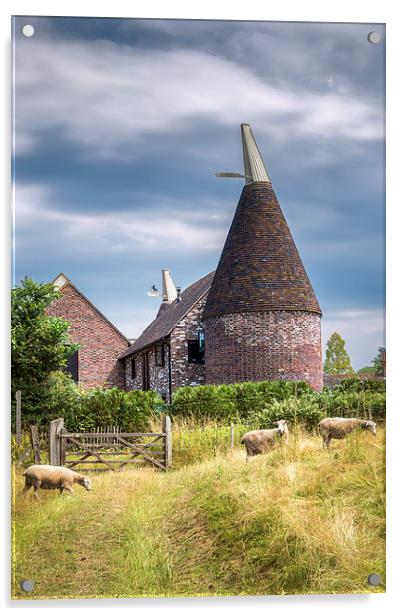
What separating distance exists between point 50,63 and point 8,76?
0.32 m

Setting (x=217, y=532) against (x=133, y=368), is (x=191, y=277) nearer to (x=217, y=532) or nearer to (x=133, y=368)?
(x=133, y=368)

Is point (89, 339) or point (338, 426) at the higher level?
point (89, 339)

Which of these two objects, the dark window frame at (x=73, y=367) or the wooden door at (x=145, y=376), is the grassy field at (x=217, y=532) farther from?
the wooden door at (x=145, y=376)

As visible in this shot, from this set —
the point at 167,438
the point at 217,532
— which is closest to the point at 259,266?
the point at 167,438

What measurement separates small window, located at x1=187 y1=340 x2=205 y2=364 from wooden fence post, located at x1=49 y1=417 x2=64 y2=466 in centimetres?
207

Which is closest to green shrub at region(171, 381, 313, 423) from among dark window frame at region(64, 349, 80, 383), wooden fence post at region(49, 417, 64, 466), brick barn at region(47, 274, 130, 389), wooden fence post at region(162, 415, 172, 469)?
wooden fence post at region(162, 415, 172, 469)

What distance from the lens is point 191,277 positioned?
5926 mm

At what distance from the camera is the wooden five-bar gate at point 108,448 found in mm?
5543

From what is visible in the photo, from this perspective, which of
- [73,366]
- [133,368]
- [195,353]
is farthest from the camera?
[195,353]

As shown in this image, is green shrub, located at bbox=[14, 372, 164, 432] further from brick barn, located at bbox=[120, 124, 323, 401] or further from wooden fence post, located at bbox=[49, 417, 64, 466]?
brick barn, located at bbox=[120, 124, 323, 401]

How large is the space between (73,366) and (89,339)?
0.29 meters

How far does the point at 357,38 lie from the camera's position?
18.3 ft

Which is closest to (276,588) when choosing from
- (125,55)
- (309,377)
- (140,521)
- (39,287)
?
(140,521)

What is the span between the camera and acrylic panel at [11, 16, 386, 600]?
16.7ft
